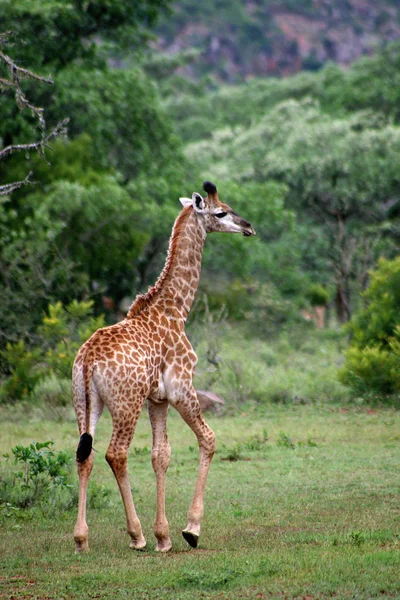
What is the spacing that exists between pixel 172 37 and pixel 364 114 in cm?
4967

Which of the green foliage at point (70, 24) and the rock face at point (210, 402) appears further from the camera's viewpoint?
the green foliage at point (70, 24)

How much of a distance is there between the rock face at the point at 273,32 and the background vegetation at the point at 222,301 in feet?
152

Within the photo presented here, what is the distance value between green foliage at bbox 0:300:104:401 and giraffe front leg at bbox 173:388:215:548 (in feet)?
27.6

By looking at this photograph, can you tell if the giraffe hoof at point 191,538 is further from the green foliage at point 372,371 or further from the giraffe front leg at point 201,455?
the green foliage at point 372,371

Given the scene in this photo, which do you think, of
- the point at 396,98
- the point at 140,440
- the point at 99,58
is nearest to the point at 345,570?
the point at 140,440

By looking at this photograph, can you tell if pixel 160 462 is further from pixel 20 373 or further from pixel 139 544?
pixel 20 373

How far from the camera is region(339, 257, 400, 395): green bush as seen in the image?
53.8ft

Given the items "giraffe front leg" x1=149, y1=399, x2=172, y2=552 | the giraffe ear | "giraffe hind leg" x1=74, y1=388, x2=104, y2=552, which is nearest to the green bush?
the giraffe ear

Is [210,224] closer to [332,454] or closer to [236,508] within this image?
[236,508]

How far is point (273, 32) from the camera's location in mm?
94250

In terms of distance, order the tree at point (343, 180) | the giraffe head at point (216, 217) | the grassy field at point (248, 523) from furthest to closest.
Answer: the tree at point (343, 180) < the giraffe head at point (216, 217) < the grassy field at point (248, 523)

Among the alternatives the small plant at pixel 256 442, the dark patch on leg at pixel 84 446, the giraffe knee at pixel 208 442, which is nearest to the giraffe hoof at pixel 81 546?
the dark patch on leg at pixel 84 446

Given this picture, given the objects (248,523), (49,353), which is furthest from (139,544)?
(49,353)

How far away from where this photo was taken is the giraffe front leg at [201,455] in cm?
793
